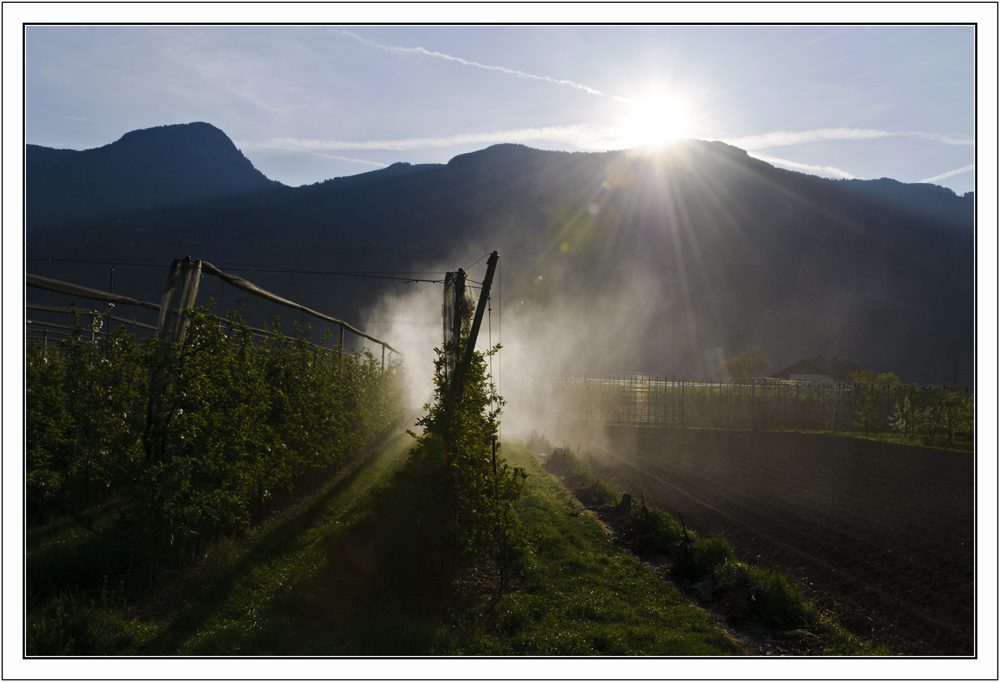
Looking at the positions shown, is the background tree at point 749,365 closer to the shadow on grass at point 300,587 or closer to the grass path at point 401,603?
the grass path at point 401,603

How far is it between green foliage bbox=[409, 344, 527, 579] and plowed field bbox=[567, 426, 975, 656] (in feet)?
15.6

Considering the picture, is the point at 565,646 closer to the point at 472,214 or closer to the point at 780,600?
the point at 780,600

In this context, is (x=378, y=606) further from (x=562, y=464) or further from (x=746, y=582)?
(x=562, y=464)

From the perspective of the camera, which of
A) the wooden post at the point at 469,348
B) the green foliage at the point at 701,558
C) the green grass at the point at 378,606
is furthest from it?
the green foliage at the point at 701,558

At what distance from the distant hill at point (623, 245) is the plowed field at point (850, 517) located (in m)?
62.8

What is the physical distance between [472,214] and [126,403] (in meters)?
159

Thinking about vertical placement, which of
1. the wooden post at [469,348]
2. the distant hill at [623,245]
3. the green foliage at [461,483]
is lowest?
the green foliage at [461,483]

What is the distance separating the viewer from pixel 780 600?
783cm

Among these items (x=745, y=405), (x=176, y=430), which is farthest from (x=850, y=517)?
(x=745, y=405)

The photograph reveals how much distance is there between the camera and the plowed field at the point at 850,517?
8016 millimetres

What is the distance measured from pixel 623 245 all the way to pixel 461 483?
147 meters

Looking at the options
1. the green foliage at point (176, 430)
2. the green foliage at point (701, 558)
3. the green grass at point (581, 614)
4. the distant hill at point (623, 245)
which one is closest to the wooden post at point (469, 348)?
the green grass at point (581, 614)

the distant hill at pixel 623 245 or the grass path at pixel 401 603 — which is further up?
the distant hill at pixel 623 245
